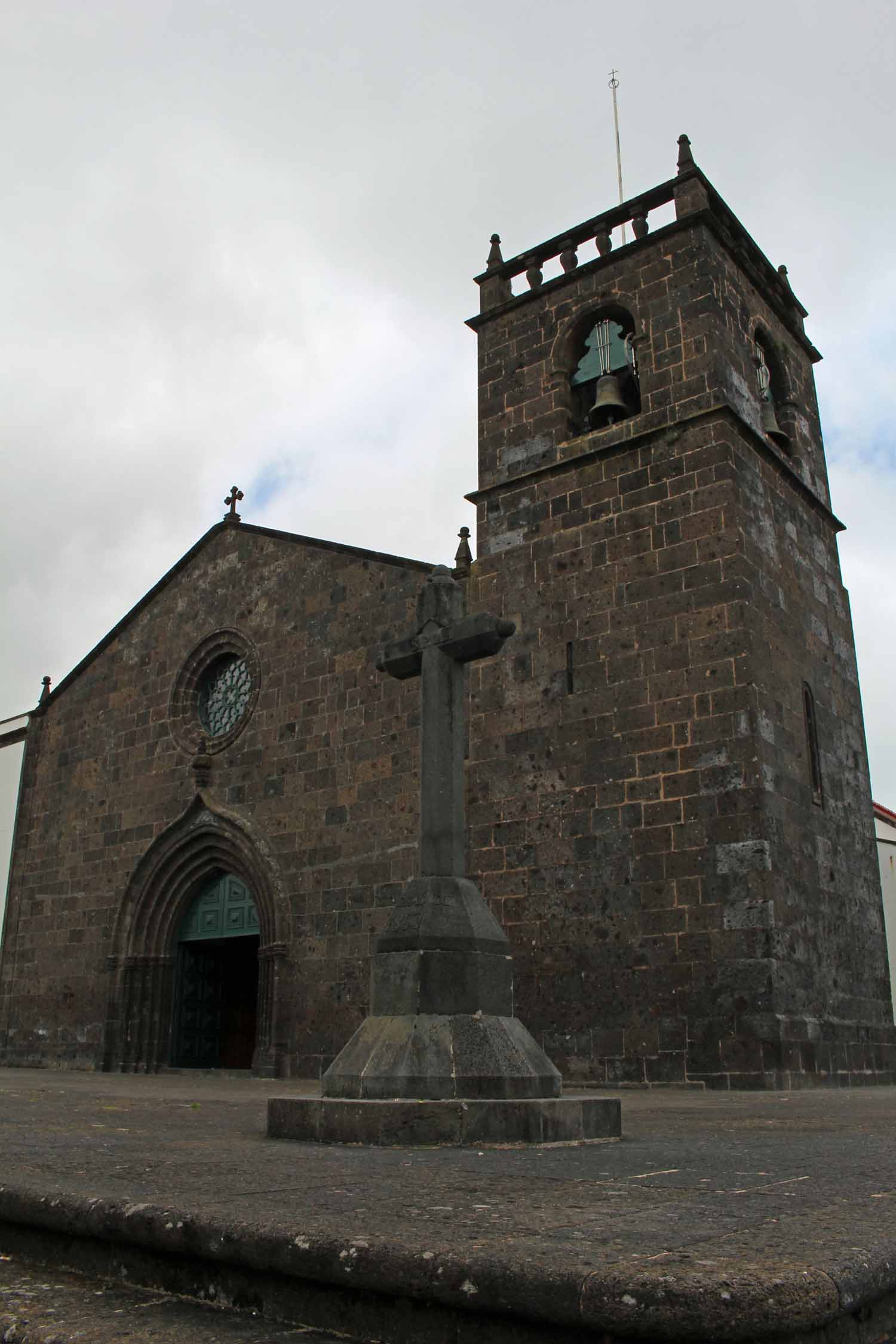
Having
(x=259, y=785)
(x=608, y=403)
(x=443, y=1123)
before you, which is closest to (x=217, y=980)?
(x=259, y=785)

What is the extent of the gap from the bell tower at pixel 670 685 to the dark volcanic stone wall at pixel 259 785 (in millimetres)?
1604

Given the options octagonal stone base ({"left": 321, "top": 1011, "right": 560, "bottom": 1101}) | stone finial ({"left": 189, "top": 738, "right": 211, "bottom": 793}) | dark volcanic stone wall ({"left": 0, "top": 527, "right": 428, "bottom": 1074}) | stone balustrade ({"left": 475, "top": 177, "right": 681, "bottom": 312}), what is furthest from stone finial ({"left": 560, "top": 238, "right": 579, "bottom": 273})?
octagonal stone base ({"left": 321, "top": 1011, "right": 560, "bottom": 1101})

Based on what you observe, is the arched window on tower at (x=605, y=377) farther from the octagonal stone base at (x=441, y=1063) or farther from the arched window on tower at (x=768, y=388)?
the octagonal stone base at (x=441, y=1063)

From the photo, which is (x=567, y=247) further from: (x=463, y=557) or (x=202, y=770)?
(x=202, y=770)

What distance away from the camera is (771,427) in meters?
12.4

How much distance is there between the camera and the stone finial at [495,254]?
1366 centimetres

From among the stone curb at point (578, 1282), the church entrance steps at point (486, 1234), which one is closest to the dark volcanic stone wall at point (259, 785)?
the church entrance steps at point (486, 1234)

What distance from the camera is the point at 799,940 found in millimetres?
10000

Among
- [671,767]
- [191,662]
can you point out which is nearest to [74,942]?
[191,662]

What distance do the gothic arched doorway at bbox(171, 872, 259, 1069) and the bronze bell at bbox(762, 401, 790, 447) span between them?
8276 millimetres

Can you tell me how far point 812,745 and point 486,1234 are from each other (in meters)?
9.78

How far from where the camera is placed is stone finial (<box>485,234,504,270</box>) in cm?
1366

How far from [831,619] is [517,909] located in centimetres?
485

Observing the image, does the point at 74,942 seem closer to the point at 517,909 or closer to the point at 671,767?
the point at 517,909
